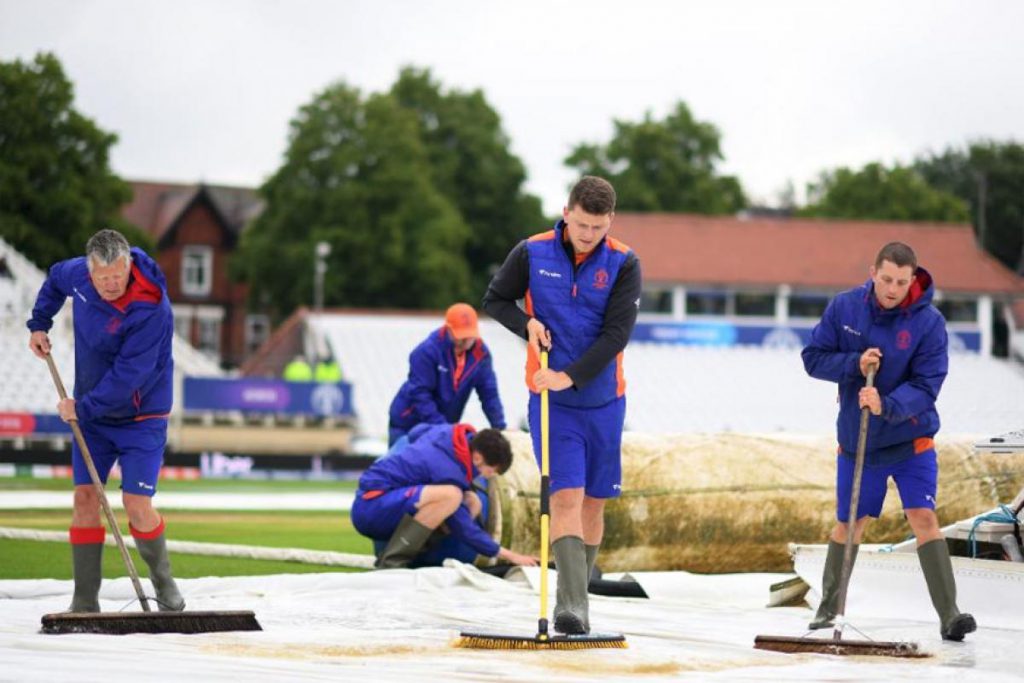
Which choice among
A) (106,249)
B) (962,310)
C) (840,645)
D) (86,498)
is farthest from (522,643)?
(962,310)

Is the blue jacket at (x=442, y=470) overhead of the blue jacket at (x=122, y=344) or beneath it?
beneath

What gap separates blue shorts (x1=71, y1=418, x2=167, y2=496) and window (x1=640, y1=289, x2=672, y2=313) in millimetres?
53668

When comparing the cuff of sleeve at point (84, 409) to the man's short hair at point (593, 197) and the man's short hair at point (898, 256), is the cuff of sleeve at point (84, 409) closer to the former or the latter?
the man's short hair at point (593, 197)

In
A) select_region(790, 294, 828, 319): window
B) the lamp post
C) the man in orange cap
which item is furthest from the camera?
select_region(790, 294, 828, 319): window

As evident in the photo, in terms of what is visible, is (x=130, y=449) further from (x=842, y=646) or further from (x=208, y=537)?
(x=208, y=537)

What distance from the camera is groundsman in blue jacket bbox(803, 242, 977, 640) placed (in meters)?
7.88

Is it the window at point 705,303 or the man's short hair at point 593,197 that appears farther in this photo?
the window at point 705,303

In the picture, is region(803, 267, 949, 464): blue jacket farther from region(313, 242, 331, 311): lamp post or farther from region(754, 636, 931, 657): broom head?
region(313, 242, 331, 311): lamp post

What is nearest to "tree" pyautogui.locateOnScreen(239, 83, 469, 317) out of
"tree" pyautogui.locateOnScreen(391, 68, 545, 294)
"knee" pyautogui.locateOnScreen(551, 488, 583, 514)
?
"tree" pyautogui.locateOnScreen(391, 68, 545, 294)

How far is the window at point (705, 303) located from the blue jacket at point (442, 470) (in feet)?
167

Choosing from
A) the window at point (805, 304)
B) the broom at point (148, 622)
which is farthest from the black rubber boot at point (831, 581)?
the window at point (805, 304)

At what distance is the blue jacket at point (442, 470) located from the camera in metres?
10.6

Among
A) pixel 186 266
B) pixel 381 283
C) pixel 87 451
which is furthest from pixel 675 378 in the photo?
pixel 87 451

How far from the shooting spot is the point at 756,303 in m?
61.5
